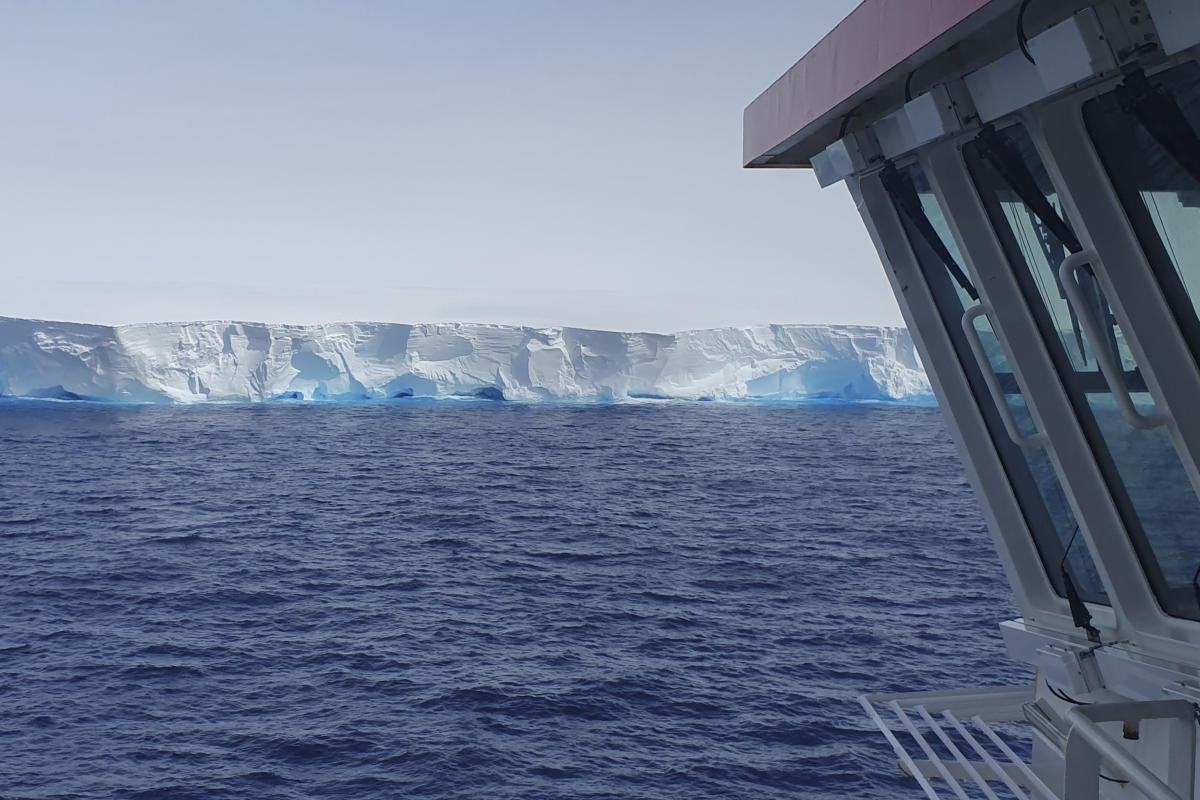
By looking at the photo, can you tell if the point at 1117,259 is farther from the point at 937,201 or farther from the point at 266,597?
the point at 266,597

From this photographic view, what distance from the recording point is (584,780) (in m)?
11.0

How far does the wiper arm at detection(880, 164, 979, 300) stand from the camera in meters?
3.86

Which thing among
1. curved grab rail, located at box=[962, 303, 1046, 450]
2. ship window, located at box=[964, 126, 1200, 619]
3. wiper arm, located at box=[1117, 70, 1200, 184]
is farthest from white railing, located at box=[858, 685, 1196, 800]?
wiper arm, located at box=[1117, 70, 1200, 184]

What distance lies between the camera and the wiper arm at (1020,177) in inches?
125

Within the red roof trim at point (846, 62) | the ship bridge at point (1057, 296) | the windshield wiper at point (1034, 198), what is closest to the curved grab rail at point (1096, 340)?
the ship bridge at point (1057, 296)

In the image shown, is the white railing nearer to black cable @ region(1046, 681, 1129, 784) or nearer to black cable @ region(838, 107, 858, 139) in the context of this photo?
black cable @ region(1046, 681, 1129, 784)

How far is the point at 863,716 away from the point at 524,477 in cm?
3040

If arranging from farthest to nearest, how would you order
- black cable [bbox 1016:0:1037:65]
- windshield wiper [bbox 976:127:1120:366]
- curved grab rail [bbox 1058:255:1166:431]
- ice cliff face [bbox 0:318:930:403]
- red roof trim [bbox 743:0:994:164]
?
ice cliff face [bbox 0:318:930:403]
windshield wiper [bbox 976:127:1120:366]
curved grab rail [bbox 1058:255:1166:431]
red roof trim [bbox 743:0:994:164]
black cable [bbox 1016:0:1037:65]

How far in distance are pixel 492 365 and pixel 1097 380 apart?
3231 inches

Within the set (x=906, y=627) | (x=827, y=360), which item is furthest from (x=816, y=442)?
(x=906, y=627)

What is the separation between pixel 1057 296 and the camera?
136 inches

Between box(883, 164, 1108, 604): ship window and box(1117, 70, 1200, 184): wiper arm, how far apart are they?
104 centimetres

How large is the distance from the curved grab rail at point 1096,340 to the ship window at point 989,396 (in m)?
0.84

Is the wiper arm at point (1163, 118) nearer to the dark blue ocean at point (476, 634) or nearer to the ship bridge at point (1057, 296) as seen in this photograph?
the ship bridge at point (1057, 296)
